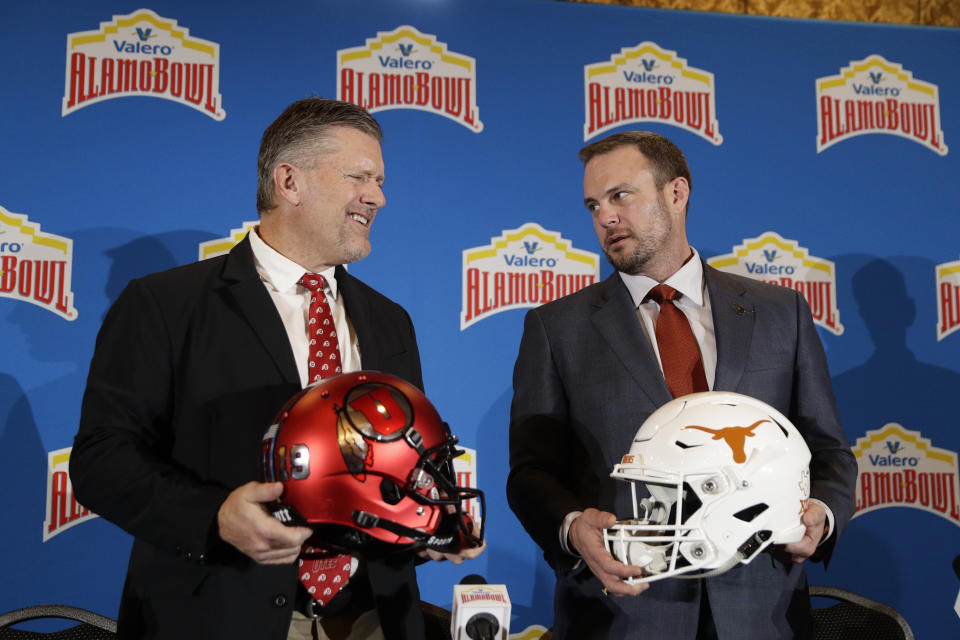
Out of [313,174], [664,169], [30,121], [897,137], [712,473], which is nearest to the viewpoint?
[712,473]

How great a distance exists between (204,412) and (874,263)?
2.78 m

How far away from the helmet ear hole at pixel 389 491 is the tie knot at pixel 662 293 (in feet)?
3.63

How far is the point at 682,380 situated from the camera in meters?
2.33

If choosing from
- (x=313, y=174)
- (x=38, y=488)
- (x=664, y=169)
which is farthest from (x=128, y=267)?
(x=664, y=169)

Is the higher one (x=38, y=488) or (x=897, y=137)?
(x=897, y=137)

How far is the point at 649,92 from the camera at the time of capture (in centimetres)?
362

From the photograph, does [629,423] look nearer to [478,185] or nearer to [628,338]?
[628,338]

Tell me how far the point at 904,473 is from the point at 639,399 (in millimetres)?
1749

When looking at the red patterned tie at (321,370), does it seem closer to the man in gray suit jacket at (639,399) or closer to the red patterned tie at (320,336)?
the red patterned tie at (320,336)

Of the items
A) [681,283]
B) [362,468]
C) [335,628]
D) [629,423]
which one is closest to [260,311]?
[362,468]

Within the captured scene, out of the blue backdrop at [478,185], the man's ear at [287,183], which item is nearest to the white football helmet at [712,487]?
the man's ear at [287,183]

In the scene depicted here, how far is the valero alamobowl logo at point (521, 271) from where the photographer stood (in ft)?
11.1

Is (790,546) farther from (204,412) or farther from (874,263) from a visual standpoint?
(874,263)

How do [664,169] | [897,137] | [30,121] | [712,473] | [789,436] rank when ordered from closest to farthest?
[712,473], [789,436], [664,169], [30,121], [897,137]
